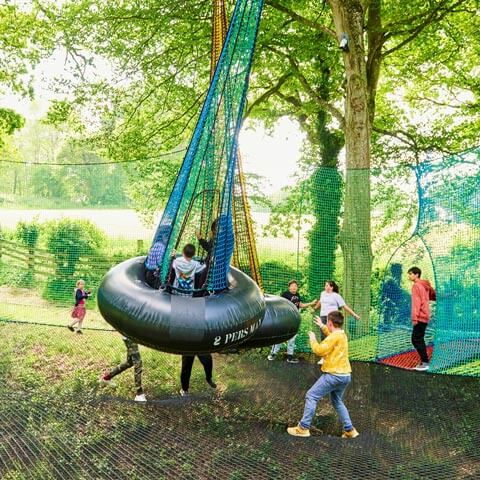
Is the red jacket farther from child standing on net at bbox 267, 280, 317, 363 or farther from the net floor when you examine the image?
child standing on net at bbox 267, 280, 317, 363

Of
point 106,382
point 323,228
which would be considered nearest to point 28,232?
point 106,382

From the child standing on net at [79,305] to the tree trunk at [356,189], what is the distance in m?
3.25

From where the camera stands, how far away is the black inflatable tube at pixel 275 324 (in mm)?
4336

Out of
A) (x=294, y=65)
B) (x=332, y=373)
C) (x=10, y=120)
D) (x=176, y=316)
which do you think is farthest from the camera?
(x=10, y=120)

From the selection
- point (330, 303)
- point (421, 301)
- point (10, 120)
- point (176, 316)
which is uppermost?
point (10, 120)

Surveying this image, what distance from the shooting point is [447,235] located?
5.27 metres

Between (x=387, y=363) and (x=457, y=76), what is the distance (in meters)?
6.25

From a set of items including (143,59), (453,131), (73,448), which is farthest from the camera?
(453,131)

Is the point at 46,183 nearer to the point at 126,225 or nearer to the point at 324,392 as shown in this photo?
the point at 126,225

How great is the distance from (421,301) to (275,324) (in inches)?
66.8

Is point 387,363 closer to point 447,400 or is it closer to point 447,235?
point 447,400

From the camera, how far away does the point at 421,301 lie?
17.2 feet

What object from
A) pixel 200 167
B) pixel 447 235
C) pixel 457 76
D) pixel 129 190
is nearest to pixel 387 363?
pixel 447 235

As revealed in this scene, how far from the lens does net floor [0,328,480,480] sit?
3654mm
